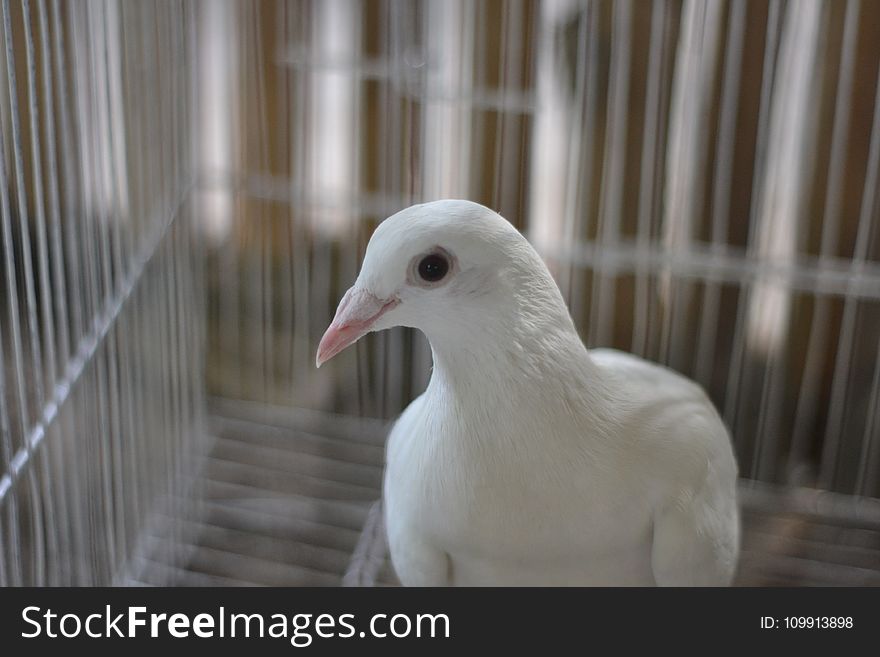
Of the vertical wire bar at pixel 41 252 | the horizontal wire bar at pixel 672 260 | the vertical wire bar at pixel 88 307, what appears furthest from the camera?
the horizontal wire bar at pixel 672 260

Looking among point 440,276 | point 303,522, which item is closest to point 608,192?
point 303,522

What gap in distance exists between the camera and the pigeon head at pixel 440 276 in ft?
2.71

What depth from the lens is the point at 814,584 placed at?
1.42 meters

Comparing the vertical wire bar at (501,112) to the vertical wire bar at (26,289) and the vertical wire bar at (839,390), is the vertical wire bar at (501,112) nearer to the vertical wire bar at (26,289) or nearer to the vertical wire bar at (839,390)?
the vertical wire bar at (839,390)

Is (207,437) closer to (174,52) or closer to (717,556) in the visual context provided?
(174,52)

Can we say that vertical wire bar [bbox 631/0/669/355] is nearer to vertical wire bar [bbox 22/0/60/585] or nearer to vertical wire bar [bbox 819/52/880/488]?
vertical wire bar [bbox 819/52/880/488]

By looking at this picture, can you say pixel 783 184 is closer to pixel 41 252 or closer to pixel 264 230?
pixel 264 230

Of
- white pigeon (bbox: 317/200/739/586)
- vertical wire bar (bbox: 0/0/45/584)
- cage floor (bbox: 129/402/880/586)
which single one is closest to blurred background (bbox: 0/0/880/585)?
cage floor (bbox: 129/402/880/586)

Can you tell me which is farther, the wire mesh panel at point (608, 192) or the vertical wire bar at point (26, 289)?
the wire mesh panel at point (608, 192)

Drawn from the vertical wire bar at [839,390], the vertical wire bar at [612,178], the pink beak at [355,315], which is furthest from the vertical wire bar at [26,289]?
the vertical wire bar at [839,390]

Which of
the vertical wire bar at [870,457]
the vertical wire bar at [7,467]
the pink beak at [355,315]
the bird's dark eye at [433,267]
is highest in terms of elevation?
the bird's dark eye at [433,267]

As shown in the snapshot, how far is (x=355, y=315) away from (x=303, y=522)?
30.9 inches

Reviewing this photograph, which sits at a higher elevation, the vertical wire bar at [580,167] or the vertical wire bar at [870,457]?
the vertical wire bar at [580,167]

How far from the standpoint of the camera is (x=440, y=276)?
844mm
